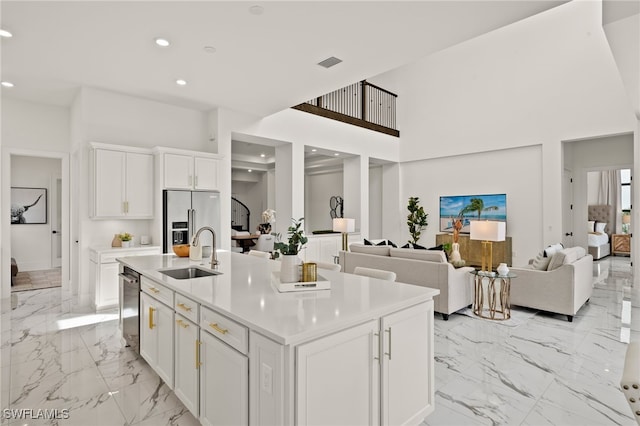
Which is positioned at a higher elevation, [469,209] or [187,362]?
[469,209]

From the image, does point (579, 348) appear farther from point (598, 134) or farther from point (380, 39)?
point (598, 134)

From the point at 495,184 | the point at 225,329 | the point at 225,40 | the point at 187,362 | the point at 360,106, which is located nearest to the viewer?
the point at 225,329

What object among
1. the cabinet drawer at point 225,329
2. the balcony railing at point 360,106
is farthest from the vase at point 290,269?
the balcony railing at point 360,106

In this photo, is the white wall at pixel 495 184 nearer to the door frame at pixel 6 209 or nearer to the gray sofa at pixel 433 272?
the gray sofa at pixel 433 272

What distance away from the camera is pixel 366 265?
203 inches

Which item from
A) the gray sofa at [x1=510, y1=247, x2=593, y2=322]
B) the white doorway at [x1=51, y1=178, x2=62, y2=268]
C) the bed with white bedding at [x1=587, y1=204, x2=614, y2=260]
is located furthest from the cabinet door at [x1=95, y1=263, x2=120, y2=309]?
the bed with white bedding at [x1=587, y1=204, x2=614, y2=260]

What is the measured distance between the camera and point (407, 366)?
6.19 feet

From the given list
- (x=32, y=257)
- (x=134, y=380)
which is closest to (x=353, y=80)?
(x=134, y=380)

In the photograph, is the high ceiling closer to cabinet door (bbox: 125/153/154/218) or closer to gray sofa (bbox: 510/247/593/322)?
cabinet door (bbox: 125/153/154/218)

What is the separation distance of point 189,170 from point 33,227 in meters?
4.94

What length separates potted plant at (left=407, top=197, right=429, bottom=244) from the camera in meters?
8.76

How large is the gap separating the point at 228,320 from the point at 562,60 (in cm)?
803

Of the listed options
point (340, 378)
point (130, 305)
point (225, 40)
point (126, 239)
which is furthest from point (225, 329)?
point (126, 239)

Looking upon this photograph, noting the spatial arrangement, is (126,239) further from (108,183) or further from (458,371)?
(458,371)
